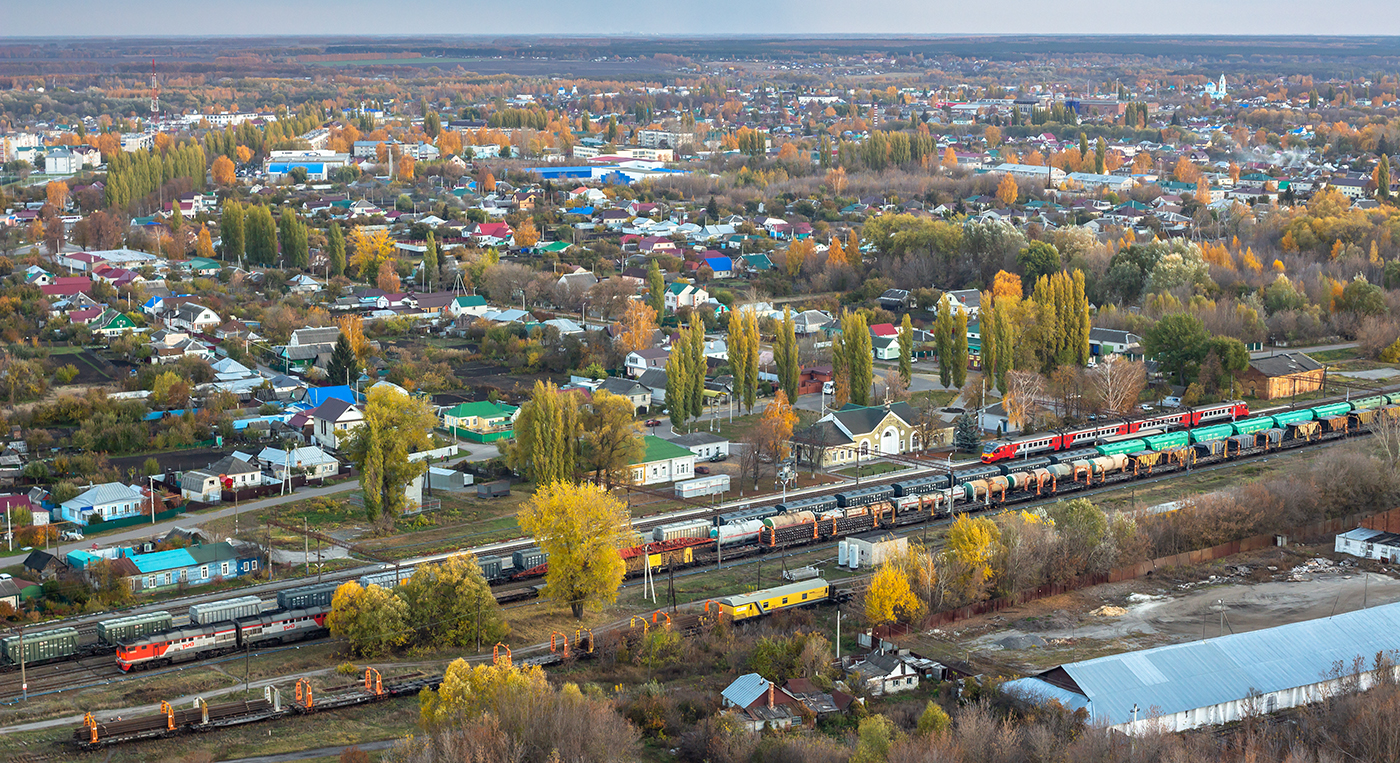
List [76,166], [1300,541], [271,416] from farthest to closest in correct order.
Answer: [76,166] → [271,416] → [1300,541]

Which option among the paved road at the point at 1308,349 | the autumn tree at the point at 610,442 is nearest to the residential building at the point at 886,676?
the autumn tree at the point at 610,442

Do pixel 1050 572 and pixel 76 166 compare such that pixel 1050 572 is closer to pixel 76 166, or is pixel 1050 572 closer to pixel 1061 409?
pixel 1061 409

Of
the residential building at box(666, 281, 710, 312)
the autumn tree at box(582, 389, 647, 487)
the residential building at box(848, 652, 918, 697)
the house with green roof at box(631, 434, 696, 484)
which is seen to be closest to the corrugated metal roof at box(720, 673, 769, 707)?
the residential building at box(848, 652, 918, 697)

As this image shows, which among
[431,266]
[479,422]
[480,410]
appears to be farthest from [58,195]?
[479,422]

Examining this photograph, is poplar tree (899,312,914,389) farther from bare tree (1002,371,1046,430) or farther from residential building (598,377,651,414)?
residential building (598,377,651,414)

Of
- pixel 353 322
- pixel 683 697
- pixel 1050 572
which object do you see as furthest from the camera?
pixel 353 322

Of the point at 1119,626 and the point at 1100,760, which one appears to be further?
the point at 1119,626

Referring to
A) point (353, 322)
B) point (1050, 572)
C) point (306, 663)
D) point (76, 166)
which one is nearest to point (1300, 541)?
point (1050, 572)
